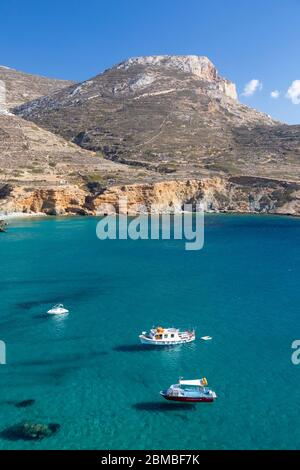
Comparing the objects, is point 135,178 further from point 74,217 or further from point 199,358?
point 199,358

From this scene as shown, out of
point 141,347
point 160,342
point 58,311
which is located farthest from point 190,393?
point 58,311

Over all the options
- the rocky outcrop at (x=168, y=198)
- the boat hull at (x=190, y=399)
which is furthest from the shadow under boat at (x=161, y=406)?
the rocky outcrop at (x=168, y=198)

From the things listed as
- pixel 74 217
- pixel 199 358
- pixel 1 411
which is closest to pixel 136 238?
pixel 74 217

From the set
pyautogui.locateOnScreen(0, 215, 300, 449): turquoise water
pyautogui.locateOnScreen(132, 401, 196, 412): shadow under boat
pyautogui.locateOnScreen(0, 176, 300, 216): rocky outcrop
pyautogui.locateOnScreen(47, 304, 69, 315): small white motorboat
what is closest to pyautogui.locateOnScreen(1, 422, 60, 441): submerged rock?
pyautogui.locateOnScreen(0, 215, 300, 449): turquoise water

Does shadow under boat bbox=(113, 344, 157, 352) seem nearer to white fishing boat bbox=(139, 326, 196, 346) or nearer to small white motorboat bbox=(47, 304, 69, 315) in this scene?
white fishing boat bbox=(139, 326, 196, 346)

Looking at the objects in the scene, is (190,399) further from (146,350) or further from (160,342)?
(160,342)

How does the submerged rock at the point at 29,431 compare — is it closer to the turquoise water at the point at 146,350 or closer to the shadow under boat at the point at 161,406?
the turquoise water at the point at 146,350
